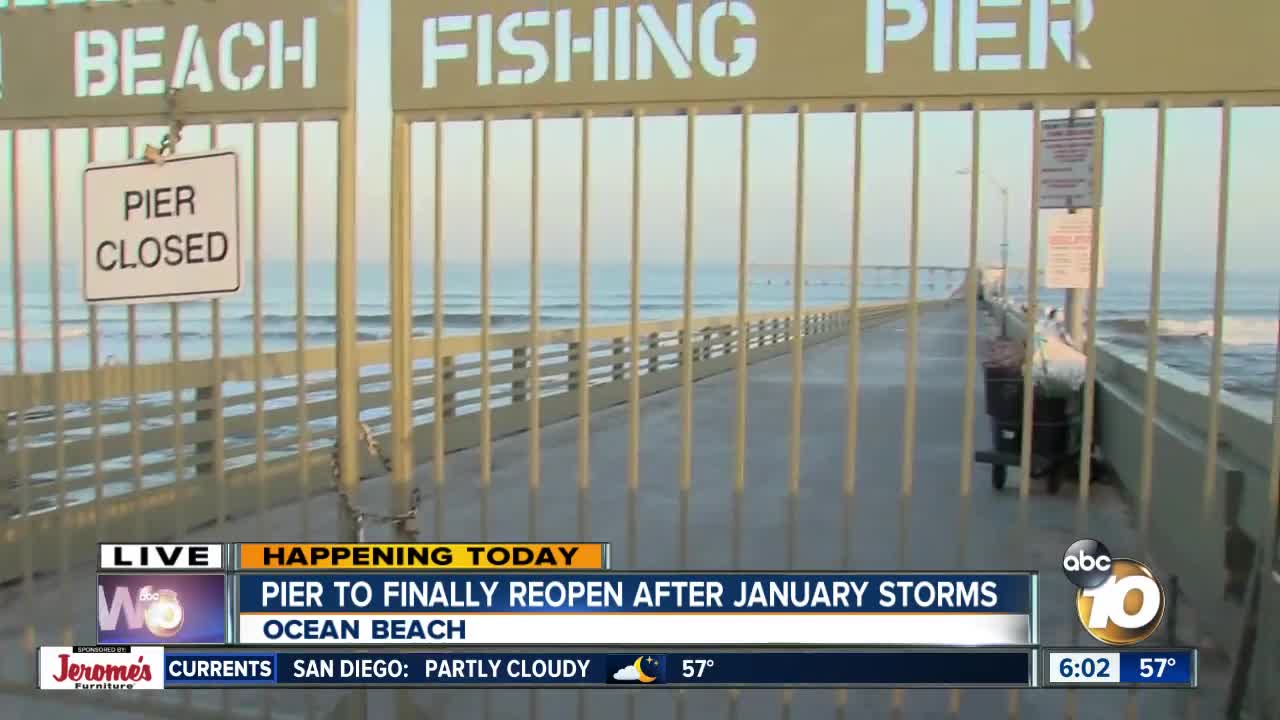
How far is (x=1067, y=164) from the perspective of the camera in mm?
5211

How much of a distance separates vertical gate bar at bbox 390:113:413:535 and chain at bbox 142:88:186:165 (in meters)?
0.80

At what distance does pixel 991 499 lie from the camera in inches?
339

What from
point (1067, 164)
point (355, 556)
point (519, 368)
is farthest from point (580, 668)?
point (519, 368)

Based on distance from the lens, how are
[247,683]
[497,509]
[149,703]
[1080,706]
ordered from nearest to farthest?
[247,683] < [149,703] < [1080,706] < [497,509]

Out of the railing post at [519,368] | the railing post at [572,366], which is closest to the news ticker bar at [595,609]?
the railing post at [519,368]

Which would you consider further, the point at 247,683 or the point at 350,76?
the point at 350,76

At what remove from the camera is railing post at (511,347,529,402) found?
1349 centimetres

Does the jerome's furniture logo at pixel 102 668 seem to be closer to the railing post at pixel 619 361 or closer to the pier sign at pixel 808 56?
the pier sign at pixel 808 56

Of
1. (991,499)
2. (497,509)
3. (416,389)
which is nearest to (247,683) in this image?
(497,509)

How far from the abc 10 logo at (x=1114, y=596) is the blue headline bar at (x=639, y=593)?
0.21m

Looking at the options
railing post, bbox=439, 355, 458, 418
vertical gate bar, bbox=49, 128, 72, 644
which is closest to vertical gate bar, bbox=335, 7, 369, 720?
vertical gate bar, bbox=49, 128, 72, 644

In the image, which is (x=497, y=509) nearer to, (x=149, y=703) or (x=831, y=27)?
(x=149, y=703)

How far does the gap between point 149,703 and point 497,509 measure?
4.65 metres

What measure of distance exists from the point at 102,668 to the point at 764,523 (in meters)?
5.17
